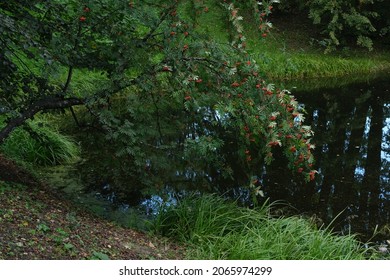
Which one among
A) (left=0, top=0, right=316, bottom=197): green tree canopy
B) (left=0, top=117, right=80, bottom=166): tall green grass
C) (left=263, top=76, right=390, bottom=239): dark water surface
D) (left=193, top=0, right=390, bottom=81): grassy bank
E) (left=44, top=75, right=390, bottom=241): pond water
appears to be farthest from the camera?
(left=193, top=0, right=390, bottom=81): grassy bank

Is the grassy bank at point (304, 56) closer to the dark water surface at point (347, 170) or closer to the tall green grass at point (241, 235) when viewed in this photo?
the dark water surface at point (347, 170)

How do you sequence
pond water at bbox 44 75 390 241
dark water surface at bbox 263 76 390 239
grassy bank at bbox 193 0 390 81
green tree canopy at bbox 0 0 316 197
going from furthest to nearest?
grassy bank at bbox 193 0 390 81, dark water surface at bbox 263 76 390 239, pond water at bbox 44 75 390 241, green tree canopy at bbox 0 0 316 197

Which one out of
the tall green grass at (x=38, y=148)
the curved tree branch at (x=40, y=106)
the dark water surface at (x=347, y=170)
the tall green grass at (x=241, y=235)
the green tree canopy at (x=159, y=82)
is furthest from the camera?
the tall green grass at (x=38, y=148)

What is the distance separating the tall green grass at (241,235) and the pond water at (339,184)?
1.21 ft

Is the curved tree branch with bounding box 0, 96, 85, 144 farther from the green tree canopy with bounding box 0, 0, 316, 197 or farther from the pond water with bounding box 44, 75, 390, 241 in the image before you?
the pond water with bounding box 44, 75, 390, 241

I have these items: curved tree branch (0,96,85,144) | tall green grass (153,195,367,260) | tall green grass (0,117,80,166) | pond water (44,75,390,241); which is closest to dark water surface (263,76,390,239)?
pond water (44,75,390,241)

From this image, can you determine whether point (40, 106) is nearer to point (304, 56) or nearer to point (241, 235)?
point (241, 235)

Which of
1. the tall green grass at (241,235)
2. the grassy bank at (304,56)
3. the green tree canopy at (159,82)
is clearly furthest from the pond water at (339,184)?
the grassy bank at (304,56)

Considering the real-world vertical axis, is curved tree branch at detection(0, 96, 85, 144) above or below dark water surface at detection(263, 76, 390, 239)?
above

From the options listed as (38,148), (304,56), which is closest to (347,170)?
(38,148)

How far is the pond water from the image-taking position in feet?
22.6

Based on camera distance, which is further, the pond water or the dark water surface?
the dark water surface

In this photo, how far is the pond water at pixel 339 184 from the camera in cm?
689

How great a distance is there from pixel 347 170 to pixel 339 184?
711 millimetres
